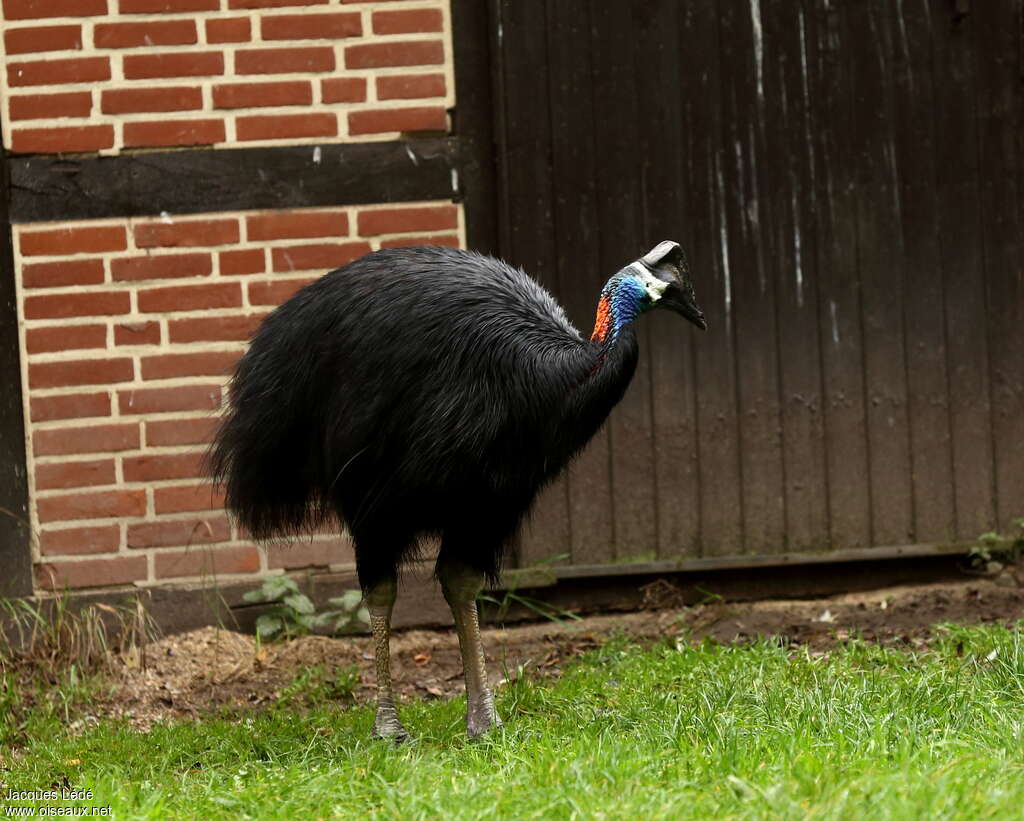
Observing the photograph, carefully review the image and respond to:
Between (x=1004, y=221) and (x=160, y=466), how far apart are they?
145 inches

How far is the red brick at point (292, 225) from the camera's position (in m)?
5.45

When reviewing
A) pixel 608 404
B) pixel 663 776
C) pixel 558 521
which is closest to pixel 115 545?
pixel 558 521

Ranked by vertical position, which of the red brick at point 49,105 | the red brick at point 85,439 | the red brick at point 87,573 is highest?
the red brick at point 49,105

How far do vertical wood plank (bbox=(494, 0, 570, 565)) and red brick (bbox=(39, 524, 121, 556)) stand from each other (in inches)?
65.5

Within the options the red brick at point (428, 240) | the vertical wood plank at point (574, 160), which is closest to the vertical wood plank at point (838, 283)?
the vertical wood plank at point (574, 160)

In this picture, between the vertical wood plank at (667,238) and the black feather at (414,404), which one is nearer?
the black feather at (414,404)

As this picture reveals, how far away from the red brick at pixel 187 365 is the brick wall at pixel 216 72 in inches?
32.7

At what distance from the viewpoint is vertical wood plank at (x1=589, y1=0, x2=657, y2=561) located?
574cm

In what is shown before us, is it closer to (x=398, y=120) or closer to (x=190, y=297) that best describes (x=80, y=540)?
(x=190, y=297)

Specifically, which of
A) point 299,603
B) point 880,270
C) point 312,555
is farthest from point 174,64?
point 880,270

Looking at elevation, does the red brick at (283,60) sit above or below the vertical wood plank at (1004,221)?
above

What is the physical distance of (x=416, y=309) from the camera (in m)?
3.95

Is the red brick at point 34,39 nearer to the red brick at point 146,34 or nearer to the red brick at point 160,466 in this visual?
the red brick at point 146,34

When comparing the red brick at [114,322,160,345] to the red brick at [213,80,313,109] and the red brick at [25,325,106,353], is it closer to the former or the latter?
the red brick at [25,325,106,353]
